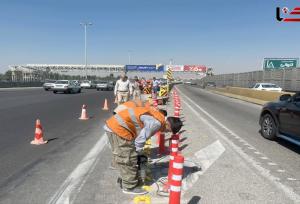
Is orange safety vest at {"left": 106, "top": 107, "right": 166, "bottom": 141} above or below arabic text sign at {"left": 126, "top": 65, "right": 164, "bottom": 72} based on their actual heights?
below

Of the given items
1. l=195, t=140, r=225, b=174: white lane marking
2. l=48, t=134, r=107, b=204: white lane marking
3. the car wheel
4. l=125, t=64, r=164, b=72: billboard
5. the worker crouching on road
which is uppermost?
l=125, t=64, r=164, b=72: billboard

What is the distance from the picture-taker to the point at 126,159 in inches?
195

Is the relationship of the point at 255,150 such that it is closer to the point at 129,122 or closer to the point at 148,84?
the point at 129,122

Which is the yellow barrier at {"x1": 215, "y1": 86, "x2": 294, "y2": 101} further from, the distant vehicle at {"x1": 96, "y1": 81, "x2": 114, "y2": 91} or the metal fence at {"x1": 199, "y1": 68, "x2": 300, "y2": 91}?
the distant vehicle at {"x1": 96, "y1": 81, "x2": 114, "y2": 91}

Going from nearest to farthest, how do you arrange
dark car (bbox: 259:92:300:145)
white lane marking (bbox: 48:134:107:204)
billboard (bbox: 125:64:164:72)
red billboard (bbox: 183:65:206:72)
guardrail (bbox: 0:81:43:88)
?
1. white lane marking (bbox: 48:134:107:204)
2. dark car (bbox: 259:92:300:145)
3. guardrail (bbox: 0:81:43:88)
4. billboard (bbox: 125:64:164:72)
5. red billboard (bbox: 183:65:206:72)

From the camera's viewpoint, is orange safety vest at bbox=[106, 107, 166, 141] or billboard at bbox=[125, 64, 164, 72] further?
billboard at bbox=[125, 64, 164, 72]

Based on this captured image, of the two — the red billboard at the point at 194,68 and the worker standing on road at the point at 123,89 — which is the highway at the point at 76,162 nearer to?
the worker standing on road at the point at 123,89

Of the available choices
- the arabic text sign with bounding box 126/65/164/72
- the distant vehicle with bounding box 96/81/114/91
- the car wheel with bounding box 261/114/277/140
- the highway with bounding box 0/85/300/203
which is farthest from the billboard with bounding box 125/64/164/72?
the car wheel with bounding box 261/114/277/140

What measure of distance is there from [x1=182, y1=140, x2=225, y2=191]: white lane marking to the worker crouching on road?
861mm

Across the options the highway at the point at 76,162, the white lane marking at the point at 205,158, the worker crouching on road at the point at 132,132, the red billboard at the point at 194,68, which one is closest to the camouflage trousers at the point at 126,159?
the worker crouching on road at the point at 132,132

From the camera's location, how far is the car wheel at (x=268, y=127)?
926cm

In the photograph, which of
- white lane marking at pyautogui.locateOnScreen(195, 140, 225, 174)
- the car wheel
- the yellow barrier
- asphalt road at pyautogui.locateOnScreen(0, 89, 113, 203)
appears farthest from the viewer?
the yellow barrier

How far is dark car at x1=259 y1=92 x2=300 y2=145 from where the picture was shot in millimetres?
7992

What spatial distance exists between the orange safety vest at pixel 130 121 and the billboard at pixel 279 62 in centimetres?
4651
